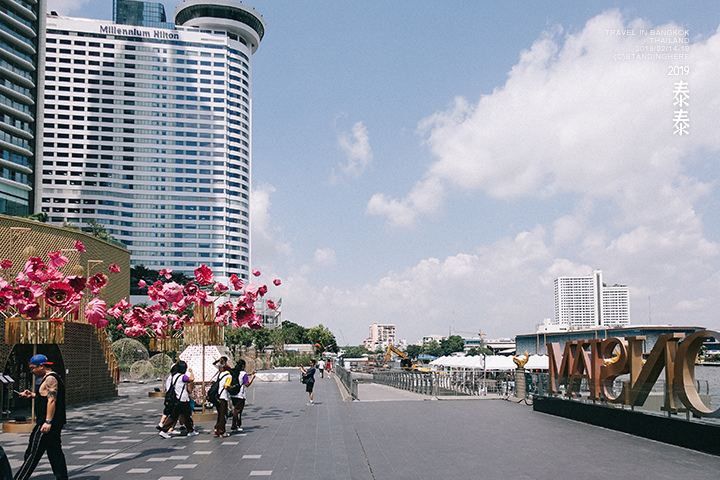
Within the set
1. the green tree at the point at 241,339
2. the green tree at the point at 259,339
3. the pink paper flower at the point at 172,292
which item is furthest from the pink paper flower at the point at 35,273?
the green tree at the point at 259,339

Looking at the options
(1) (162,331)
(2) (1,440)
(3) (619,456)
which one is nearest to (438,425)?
(3) (619,456)

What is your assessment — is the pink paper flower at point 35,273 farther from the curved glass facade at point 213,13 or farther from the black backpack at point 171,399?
the curved glass facade at point 213,13

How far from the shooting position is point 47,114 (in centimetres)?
13462

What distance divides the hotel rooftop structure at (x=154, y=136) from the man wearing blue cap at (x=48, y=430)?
5152 inches

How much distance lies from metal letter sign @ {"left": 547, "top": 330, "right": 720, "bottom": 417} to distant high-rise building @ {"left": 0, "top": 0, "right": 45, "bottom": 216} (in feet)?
200

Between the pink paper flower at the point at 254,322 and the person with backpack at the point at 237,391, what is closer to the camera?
the person with backpack at the point at 237,391

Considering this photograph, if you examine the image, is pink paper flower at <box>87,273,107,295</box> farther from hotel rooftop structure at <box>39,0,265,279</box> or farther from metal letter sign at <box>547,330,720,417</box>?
hotel rooftop structure at <box>39,0,265,279</box>

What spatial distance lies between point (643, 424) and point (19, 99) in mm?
71632

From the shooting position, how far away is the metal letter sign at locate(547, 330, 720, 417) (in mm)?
12039

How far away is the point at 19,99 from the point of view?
66250mm

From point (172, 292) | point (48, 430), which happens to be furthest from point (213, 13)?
point (48, 430)

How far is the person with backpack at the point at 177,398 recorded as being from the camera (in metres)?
13.4

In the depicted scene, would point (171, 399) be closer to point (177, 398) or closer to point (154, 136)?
point (177, 398)

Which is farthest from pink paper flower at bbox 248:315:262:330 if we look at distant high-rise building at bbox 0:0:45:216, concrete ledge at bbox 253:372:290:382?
distant high-rise building at bbox 0:0:45:216
